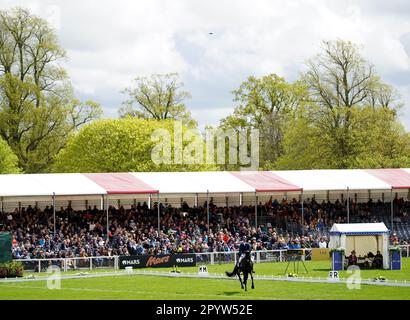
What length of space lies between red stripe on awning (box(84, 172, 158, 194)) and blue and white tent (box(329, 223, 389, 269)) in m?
11.5

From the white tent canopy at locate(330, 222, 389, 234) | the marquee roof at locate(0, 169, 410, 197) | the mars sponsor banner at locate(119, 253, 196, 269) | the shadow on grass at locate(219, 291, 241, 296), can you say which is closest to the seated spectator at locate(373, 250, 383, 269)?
the white tent canopy at locate(330, 222, 389, 234)

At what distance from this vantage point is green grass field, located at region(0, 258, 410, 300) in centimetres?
3047

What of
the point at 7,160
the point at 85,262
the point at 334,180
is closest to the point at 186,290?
the point at 85,262

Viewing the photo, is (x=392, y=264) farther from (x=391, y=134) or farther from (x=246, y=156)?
(x=246, y=156)

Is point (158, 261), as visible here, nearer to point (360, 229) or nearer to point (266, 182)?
point (360, 229)

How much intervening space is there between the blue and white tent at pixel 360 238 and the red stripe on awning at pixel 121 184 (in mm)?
11479

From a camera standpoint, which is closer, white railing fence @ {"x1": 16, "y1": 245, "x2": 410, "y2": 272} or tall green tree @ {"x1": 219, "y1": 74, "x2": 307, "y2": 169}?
white railing fence @ {"x1": 16, "y1": 245, "x2": 410, "y2": 272}

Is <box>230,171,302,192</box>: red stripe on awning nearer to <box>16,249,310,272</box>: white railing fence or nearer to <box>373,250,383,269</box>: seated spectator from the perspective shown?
<box>16,249,310,272</box>: white railing fence

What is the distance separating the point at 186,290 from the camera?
32.9 metres

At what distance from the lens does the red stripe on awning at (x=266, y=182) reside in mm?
55750

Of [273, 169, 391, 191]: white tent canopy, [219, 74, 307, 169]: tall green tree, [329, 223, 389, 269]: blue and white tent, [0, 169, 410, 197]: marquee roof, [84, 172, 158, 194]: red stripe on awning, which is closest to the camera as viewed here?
[329, 223, 389, 269]: blue and white tent
